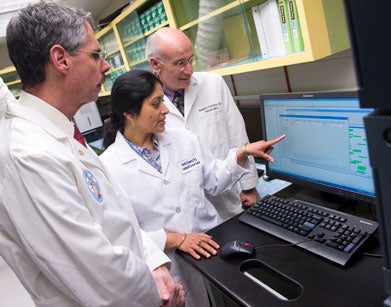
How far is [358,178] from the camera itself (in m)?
0.92

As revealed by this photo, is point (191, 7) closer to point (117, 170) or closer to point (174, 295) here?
point (117, 170)

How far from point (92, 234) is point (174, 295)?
382 millimetres

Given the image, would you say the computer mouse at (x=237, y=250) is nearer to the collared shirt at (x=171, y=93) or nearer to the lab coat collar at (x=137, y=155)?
the lab coat collar at (x=137, y=155)

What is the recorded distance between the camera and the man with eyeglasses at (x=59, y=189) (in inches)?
28.4

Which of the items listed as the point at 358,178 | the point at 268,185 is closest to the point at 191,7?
the point at 268,185

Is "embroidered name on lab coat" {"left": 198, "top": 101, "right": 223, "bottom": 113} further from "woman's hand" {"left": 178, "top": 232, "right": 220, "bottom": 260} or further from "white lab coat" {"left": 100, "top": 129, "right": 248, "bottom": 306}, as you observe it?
"woman's hand" {"left": 178, "top": 232, "right": 220, "bottom": 260}

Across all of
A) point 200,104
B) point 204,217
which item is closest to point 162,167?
point 204,217

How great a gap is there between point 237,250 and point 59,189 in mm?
519

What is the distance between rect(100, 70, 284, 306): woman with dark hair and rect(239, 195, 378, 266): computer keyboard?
0.19m

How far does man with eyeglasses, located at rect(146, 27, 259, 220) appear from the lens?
4.84 ft

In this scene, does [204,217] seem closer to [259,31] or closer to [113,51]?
[259,31]

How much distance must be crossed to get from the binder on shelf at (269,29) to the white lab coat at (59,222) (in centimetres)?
90

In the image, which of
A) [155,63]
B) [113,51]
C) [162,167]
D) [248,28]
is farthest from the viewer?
[113,51]

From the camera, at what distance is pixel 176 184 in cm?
120
